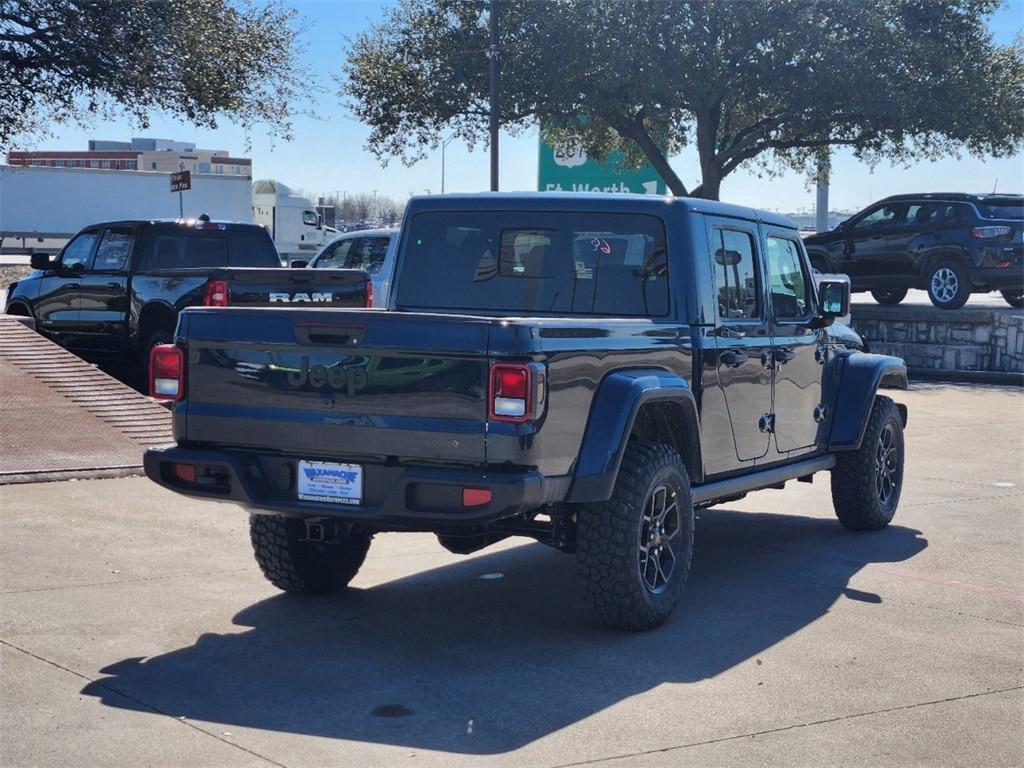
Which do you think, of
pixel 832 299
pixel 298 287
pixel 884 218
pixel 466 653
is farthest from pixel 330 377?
pixel 884 218

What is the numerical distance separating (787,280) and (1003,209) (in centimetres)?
1455

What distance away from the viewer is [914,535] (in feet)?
29.3

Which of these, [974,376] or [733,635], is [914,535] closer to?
[733,635]

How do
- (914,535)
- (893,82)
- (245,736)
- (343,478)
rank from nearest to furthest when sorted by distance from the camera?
(245,736) → (343,478) → (914,535) → (893,82)

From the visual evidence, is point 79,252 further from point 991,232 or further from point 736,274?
point 991,232

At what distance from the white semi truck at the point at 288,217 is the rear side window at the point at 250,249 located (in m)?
38.3

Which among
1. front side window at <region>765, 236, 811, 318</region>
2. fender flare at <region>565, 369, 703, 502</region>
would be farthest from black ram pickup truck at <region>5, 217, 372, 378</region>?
fender flare at <region>565, 369, 703, 502</region>

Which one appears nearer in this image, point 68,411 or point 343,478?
point 343,478

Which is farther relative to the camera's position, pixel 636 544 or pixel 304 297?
pixel 304 297

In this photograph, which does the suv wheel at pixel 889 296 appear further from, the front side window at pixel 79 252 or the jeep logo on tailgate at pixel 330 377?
the jeep logo on tailgate at pixel 330 377

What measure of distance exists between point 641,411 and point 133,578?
8.95 feet

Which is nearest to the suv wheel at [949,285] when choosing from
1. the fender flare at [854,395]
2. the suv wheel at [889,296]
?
the suv wheel at [889,296]

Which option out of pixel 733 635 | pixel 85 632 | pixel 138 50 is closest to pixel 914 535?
pixel 733 635

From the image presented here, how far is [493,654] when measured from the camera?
6031mm
